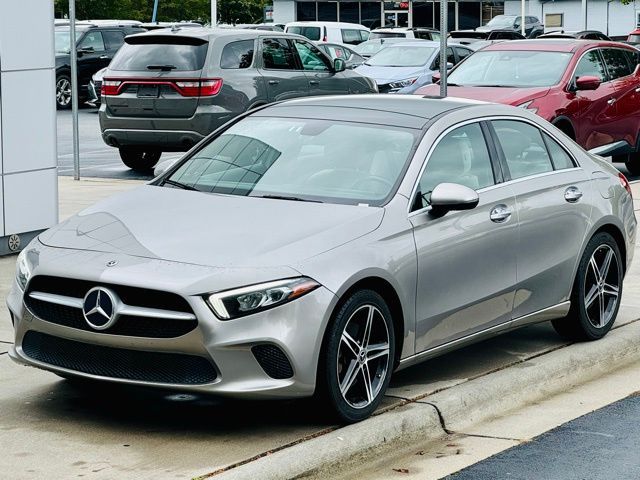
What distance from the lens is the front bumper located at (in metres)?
5.68

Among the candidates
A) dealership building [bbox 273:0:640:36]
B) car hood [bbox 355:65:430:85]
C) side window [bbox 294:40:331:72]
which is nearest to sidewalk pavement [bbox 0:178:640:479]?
side window [bbox 294:40:331:72]

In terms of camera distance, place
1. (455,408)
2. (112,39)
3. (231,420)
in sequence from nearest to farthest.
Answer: (231,420) → (455,408) → (112,39)

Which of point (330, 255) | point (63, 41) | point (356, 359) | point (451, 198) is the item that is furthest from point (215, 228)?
point (63, 41)

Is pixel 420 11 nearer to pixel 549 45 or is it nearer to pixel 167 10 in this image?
pixel 167 10

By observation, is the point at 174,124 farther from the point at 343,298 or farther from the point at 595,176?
the point at 343,298

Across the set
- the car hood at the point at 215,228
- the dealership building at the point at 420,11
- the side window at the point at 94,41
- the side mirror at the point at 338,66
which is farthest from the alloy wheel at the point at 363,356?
the dealership building at the point at 420,11

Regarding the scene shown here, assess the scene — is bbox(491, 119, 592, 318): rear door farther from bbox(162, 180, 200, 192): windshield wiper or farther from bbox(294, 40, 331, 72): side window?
bbox(294, 40, 331, 72): side window

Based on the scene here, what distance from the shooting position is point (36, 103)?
35.4ft

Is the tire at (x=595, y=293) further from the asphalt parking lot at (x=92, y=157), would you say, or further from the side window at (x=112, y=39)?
the side window at (x=112, y=39)

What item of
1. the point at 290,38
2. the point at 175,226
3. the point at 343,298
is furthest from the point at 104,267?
the point at 290,38

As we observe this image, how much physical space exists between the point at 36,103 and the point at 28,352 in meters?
4.91

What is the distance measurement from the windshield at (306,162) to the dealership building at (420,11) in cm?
6146

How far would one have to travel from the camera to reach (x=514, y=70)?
53.7 ft

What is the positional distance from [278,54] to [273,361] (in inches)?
508
